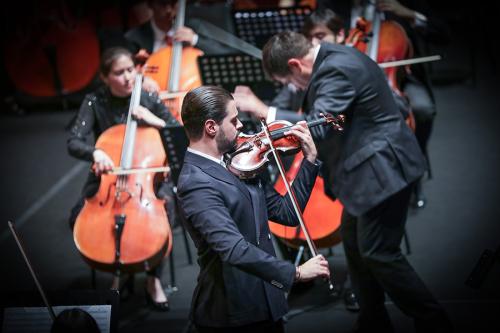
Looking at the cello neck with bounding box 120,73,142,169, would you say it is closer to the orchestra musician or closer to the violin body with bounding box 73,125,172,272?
the violin body with bounding box 73,125,172,272

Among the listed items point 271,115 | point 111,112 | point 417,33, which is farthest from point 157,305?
point 417,33

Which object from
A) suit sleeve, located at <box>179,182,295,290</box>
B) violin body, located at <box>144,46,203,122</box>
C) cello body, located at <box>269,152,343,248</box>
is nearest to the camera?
suit sleeve, located at <box>179,182,295,290</box>

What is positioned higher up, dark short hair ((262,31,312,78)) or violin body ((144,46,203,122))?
dark short hair ((262,31,312,78))

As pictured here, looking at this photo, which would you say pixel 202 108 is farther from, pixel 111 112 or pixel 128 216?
pixel 111 112

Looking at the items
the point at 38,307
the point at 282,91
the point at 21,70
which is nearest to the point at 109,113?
the point at 282,91

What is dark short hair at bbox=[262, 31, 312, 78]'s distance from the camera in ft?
11.3

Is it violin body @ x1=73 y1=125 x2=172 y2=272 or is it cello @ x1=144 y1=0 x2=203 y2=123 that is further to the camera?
cello @ x1=144 y1=0 x2=203 y2=123

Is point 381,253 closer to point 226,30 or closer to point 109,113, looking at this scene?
point 109,113

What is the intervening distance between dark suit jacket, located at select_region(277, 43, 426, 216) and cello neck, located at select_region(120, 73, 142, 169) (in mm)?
870

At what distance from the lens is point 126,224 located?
153 inches

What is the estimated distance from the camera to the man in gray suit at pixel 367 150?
134 inches

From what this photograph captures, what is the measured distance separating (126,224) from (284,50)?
1.19 meters

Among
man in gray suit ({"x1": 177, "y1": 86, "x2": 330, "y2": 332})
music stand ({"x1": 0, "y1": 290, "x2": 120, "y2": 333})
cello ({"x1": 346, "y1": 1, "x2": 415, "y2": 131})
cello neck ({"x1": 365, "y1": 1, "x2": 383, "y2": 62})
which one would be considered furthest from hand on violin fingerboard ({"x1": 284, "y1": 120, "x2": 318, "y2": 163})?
cello ({"x1": 346, "y1": 1, "x2": 415, "y2": 131})

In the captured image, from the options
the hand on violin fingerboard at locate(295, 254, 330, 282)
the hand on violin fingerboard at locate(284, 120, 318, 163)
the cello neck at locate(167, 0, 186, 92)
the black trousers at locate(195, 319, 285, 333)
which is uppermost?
the hand on violin fingerboard at locate(284, 120, 318, 163)
